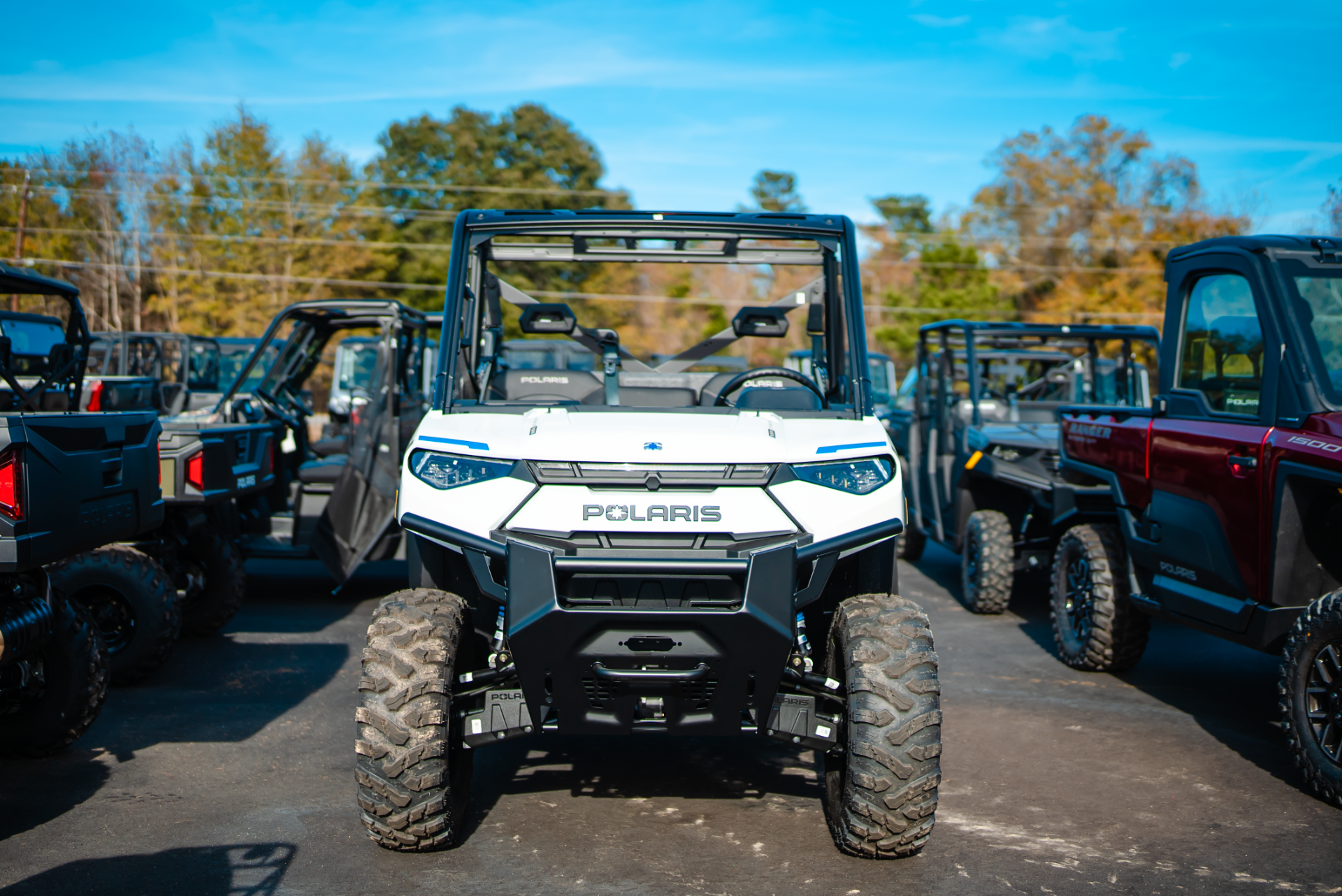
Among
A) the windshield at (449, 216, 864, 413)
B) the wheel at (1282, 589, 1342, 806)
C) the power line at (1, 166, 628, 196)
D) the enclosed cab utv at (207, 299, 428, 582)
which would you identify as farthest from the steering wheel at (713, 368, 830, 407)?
the power line at (1, 166, 628, 196)

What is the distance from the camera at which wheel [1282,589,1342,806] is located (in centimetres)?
438

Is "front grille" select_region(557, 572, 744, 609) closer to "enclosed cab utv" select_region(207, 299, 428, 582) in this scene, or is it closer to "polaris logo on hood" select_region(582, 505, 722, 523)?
"polaris logo on hood" select_region(582, 505, 722, 523)

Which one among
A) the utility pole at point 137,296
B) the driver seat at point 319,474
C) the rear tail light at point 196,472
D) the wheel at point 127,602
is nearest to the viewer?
the wheel at point 127,602

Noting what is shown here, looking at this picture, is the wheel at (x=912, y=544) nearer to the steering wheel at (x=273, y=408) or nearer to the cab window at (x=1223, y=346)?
the cab window at (x=1223, y=346)

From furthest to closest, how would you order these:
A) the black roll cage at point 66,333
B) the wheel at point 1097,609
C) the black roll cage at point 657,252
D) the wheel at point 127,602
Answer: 1. the wheel at point 1097,609
2. the wheel at point 127,602
3. the black roll cage at point 66,333
4. the black roll cage at point 657,252

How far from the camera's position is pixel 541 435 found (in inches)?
149

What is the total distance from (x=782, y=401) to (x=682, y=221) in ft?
2.86

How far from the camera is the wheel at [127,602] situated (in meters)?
6.17

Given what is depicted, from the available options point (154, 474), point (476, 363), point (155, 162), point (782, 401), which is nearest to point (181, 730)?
point (154, 474)

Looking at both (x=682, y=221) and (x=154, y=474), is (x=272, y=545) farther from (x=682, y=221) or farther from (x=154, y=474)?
(x=682, y=221)

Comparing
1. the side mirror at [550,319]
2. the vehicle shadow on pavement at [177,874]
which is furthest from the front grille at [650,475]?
the vehicle shadow on pavement at [177,874]

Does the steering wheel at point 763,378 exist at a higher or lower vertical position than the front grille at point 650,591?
higher

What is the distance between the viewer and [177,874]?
3.80m

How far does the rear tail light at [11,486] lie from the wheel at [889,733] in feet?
9.54
